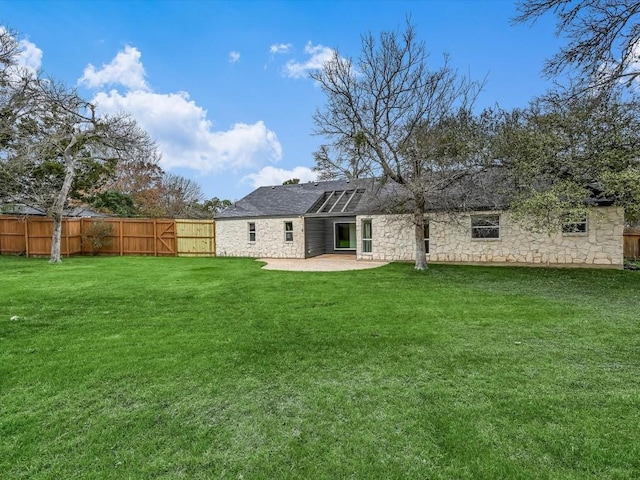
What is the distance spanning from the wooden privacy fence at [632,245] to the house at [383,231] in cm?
607

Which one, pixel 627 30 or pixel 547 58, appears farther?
pixel 547 58

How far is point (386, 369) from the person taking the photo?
157 inches

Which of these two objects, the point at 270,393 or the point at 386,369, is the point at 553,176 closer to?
the point at 386,369

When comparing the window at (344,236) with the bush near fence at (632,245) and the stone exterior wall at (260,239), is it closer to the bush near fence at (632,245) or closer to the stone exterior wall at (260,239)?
the stone exterior wall at (260,239)

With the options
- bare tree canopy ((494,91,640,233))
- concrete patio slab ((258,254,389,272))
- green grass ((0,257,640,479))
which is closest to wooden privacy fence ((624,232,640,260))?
bare tree canopy ((494,91,640,233))

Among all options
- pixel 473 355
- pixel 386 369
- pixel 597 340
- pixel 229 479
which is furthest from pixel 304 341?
pixel 597 340

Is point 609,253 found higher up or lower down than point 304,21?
lower down

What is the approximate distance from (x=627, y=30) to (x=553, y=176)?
3.55 metres

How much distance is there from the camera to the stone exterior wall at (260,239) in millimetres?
17219

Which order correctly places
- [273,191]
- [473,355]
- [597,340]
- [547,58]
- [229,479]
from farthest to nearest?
[273,191], [547,58], [597,340], [473,355], [229,479]

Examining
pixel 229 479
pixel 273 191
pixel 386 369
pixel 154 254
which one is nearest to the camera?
pixel 229 479

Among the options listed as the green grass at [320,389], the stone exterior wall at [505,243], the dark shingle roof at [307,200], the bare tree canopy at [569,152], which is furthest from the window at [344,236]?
the green grass at [320,389]

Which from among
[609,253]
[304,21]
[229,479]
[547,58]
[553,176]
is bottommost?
[229,479]

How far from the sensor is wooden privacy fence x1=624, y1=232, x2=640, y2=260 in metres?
16.3
